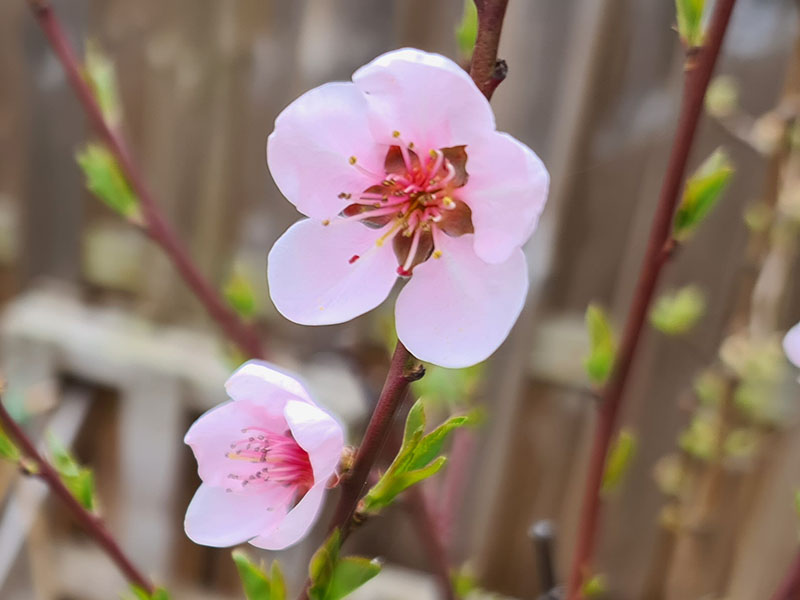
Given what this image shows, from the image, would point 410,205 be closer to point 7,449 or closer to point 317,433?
point 317,433

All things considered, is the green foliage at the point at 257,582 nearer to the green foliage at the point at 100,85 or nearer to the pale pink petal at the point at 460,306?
the pale pink petal at the point at 460,306

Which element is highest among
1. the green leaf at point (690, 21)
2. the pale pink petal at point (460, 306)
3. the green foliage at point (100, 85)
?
the green leaf at point (690, 21)

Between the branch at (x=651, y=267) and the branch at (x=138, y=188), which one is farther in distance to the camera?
the branch at (x=138, y=188)

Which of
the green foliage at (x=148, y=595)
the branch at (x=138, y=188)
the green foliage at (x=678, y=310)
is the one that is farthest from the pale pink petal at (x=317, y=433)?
the green foliage at (x=678, y=310)

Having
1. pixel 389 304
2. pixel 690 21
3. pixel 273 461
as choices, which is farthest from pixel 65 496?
pixel 389 304

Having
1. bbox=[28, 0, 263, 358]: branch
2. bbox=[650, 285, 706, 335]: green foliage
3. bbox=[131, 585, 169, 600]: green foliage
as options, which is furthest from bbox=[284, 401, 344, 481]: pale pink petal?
bbox=[650, 285, 706, 335]: green foliage

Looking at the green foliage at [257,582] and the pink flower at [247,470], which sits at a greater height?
the pink flower at [247,470]

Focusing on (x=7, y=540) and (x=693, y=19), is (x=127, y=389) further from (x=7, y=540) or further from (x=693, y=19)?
(x=693, y=19)

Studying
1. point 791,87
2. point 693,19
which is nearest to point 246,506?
point 693,19
